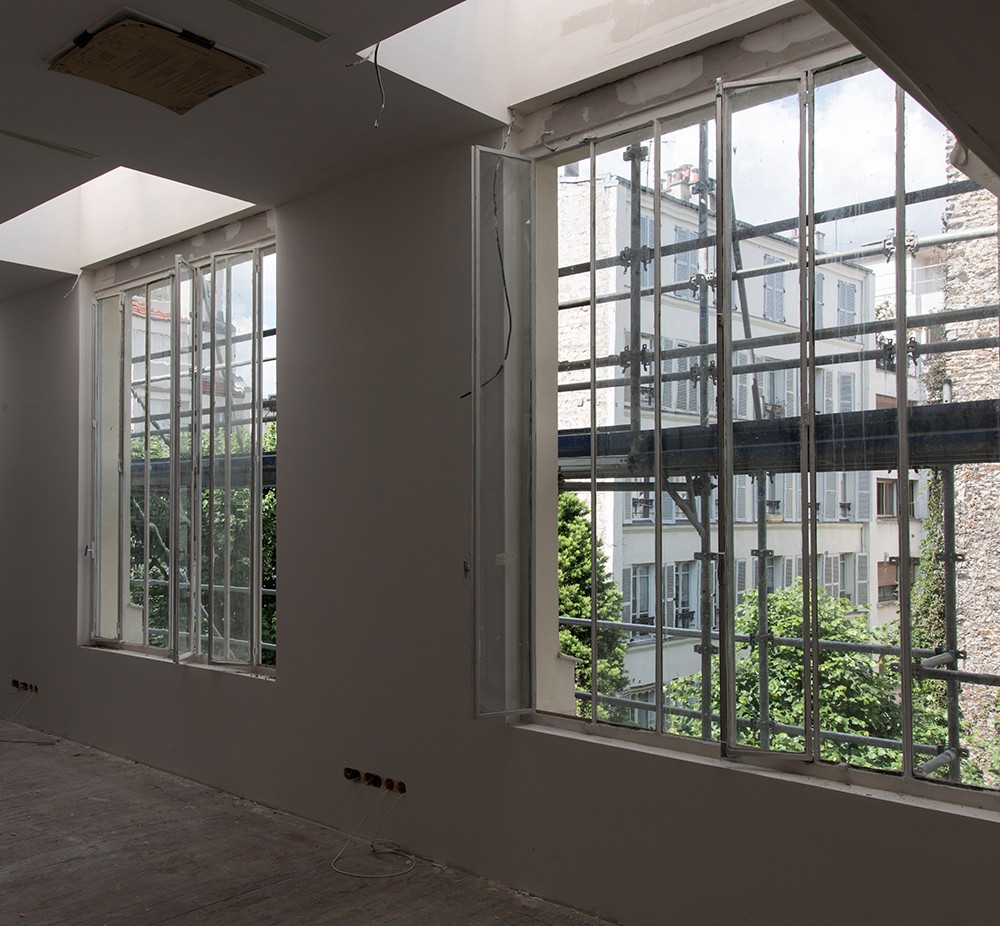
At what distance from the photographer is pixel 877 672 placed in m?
2.97

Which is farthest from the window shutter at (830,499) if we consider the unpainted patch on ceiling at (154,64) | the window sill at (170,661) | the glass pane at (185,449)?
the glass pane at (185,449)

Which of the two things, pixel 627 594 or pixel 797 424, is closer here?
pixel 797 424

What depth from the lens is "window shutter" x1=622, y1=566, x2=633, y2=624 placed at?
3615 millimetres

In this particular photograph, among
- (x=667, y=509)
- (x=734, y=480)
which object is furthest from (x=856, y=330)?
(x=667, y=509)

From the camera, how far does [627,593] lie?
3.63 m

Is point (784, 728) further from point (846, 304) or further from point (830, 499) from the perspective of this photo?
point (846, 304)

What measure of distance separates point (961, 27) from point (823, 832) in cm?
226

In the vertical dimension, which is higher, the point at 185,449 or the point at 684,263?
the point at 684,263

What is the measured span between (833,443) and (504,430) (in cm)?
127

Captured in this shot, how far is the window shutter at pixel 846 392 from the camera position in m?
2.98

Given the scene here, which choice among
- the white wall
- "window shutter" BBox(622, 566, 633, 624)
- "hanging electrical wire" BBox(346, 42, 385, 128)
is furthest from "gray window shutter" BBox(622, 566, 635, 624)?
"hanging electrical wire" BBox(346, 42, 385, 128)

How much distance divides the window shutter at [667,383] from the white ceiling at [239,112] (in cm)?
118

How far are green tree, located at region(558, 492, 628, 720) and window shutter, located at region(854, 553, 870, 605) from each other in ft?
3.13

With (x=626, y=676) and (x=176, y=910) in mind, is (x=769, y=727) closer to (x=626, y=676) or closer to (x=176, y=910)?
(x=626, y=676)
